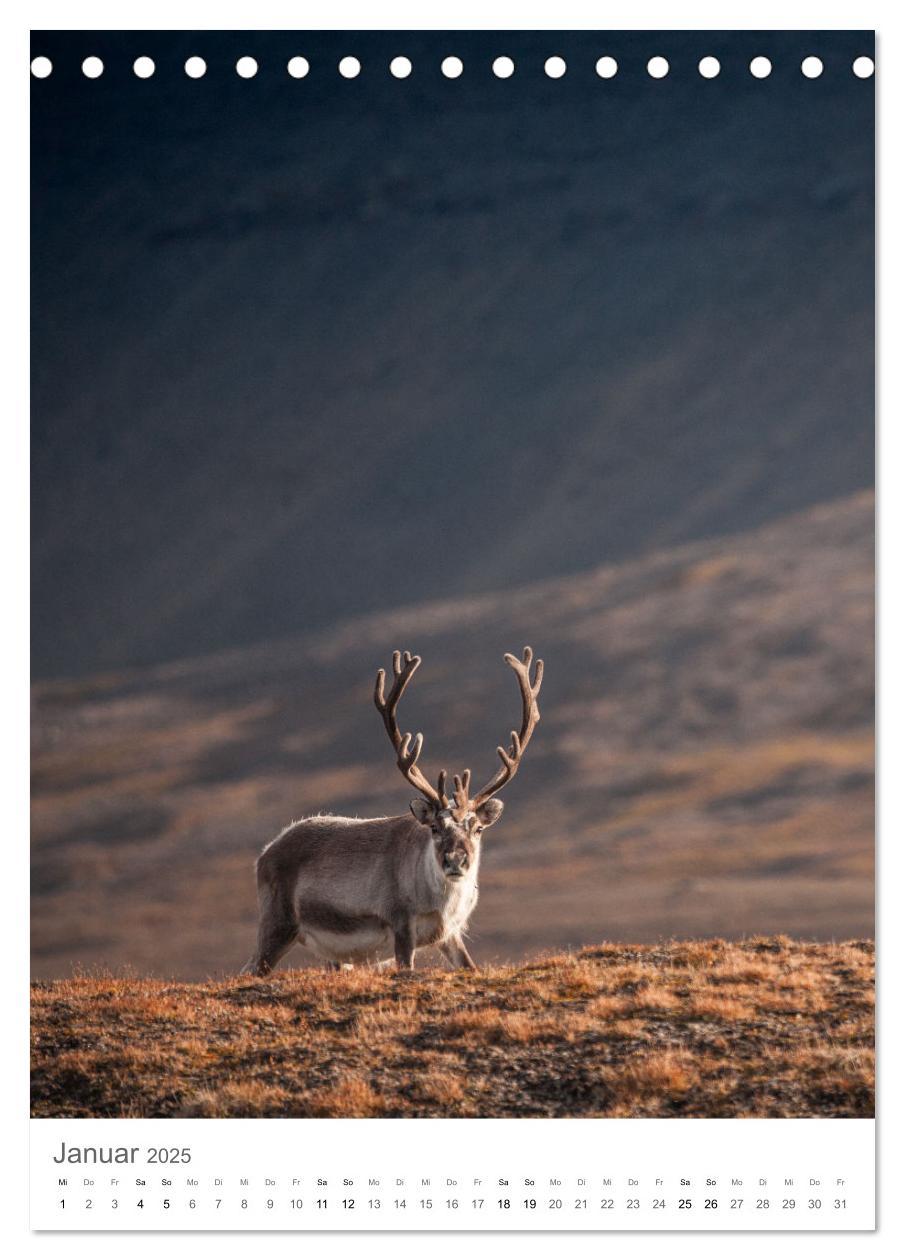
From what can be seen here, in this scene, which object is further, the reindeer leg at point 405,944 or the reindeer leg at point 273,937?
the reindeer leg at point 273,937

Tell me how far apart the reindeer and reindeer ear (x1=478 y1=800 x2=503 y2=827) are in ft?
0.03

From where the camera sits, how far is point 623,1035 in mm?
13703

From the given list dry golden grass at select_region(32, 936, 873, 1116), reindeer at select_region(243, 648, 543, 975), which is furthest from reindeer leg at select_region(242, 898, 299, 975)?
dry golden grass at select_region(32, 936, 873, 1116)

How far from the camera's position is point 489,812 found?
16594 mm

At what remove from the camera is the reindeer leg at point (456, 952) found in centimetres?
1670

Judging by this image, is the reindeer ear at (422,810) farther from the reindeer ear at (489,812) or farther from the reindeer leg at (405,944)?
the reindeer leg at (405,944)

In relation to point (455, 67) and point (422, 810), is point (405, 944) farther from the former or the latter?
point (455, 67)

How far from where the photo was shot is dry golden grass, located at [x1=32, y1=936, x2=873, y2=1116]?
12.7m
